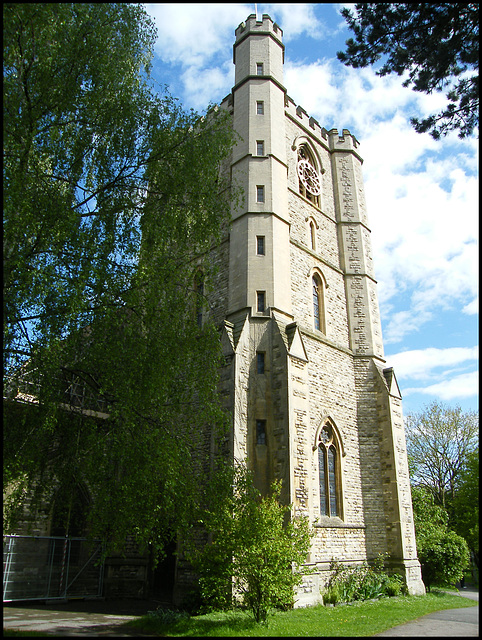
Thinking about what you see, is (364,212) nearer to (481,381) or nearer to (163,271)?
(163,271)

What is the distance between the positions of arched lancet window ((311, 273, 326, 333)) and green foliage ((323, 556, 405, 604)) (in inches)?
297

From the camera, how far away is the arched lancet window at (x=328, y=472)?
14.2 metres

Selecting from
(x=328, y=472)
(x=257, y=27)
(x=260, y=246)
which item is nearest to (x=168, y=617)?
(x=328, y=472)

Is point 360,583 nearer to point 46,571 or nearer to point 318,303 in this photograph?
point 46,571

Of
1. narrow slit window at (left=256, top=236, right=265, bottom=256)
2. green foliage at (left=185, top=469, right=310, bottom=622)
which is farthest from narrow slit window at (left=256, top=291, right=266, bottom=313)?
green foliage at (left=185, top=469, right=310, bottom=622)

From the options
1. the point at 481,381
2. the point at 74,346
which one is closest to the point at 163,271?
the point at 74,346

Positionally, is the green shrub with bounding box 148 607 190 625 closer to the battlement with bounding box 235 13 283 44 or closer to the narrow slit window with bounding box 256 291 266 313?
the narrow slit window with bounding box 256 291 266 313

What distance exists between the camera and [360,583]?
13398mm

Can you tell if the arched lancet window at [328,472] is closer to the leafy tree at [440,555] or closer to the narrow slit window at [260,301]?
the narrow slit window at [260,301]

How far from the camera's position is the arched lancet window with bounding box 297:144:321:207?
1948cm

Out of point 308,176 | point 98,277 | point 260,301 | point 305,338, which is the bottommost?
point 98,277

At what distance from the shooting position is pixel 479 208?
3.91 meters

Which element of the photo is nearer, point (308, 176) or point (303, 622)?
point (303, 622)

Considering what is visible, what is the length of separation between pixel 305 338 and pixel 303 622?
8.29 m
